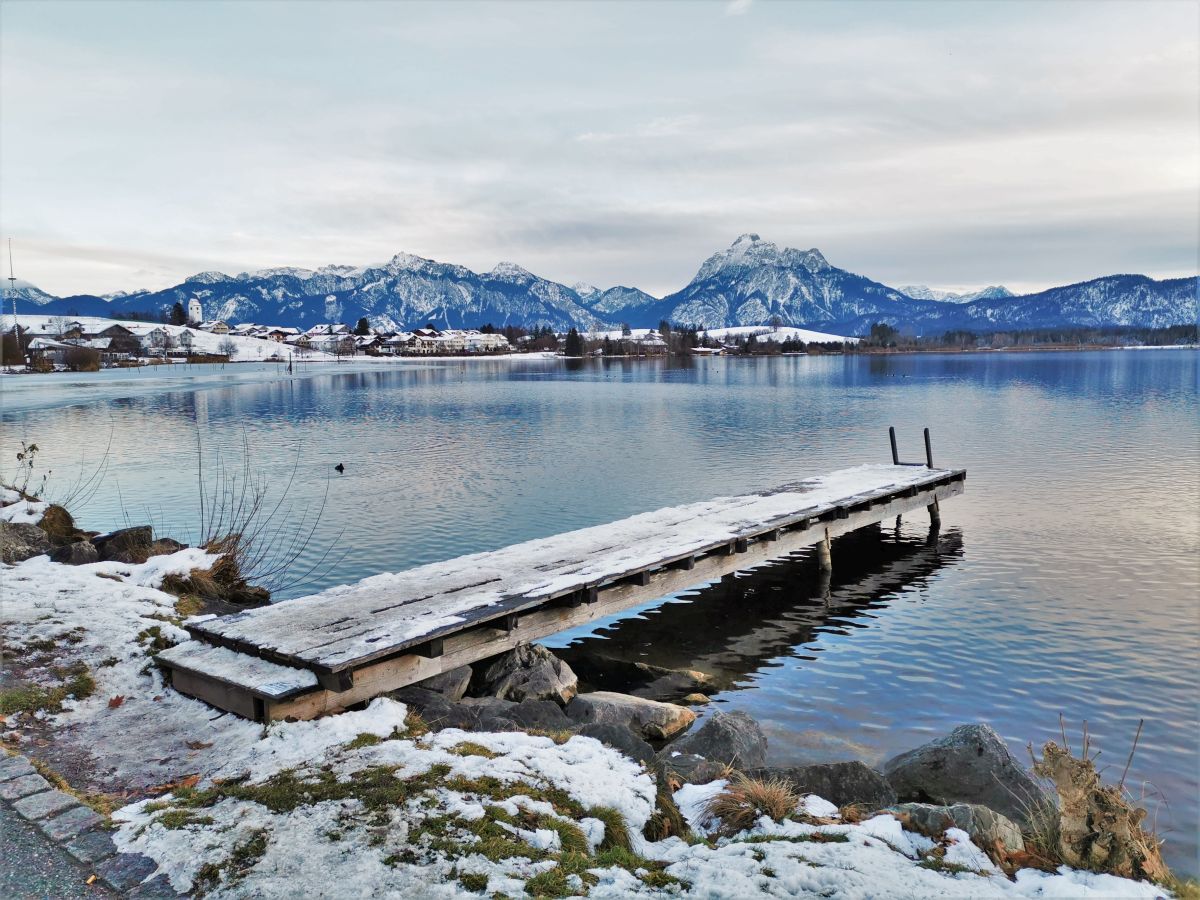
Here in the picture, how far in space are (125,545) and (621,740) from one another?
11890 millimetres

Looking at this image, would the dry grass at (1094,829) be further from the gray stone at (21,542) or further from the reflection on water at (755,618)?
the gray stone at (21,542)

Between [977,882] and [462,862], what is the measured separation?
3586 millimetres

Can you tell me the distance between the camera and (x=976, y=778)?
28.5 ft

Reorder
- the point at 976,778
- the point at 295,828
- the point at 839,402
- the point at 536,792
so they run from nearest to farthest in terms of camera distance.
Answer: the point at 295,828 → the point at 536,792 → the point at 976,778 → the point at 839,402

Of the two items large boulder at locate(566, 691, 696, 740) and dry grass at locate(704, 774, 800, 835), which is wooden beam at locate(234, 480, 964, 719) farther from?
dry grass at locate(704, 774, 800, 835)

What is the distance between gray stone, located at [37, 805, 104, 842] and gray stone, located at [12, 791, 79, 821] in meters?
0.08

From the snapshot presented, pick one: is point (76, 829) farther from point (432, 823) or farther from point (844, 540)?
point (844, 540)

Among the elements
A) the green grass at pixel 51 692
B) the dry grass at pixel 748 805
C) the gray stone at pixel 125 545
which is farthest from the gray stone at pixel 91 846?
the gray stone at pixel 125 545

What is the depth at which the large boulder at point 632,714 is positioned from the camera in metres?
10.4

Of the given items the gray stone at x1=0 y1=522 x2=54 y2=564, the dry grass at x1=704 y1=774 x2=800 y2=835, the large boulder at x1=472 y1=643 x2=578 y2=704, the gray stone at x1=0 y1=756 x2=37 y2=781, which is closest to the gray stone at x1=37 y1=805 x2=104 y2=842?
the gray stone at x1=0 y1=756 x2=37 y2=781

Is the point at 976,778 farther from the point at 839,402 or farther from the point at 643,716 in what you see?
the point at 839,402

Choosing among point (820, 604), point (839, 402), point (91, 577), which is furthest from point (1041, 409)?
point (91, 577)

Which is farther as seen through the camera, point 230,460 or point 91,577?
point 230,460

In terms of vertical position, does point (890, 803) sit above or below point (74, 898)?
below
